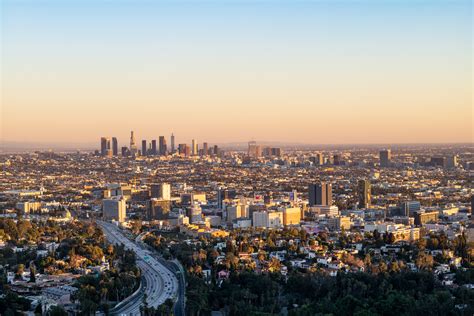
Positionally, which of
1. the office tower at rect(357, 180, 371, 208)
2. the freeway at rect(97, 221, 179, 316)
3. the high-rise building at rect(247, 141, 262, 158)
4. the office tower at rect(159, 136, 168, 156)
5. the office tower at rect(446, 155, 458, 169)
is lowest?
the freeway at rect(97, 221, 179, 316)

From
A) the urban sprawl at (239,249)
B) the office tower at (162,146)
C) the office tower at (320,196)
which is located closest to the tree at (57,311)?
the urban sprawl at (239,249)

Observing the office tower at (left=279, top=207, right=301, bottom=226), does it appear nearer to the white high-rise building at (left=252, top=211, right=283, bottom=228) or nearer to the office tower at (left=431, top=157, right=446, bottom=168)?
the white high-rise building at (left=252, top=211, right=283, bottom=228)

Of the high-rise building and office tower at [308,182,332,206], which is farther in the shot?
the high-rise building

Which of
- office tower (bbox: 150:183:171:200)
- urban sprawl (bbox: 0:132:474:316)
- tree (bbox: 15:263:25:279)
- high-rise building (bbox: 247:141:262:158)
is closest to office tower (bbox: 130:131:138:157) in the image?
high-rise building (bbox: 247:141:262:158)

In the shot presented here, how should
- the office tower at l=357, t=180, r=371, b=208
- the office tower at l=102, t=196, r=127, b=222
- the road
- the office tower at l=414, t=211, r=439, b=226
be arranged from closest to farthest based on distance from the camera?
the road < the office tower at l=414, t=211, r=439, b=226 < the office tower at l=102, t=196, r=127, b=222 < the office tower at l=357, t=180, r=371, b=208

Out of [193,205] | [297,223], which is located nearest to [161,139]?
[193,205]

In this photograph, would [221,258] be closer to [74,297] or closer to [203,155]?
[74,297]

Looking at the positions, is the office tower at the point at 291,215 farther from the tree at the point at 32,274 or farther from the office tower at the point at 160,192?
the tree at the point at 32,274
